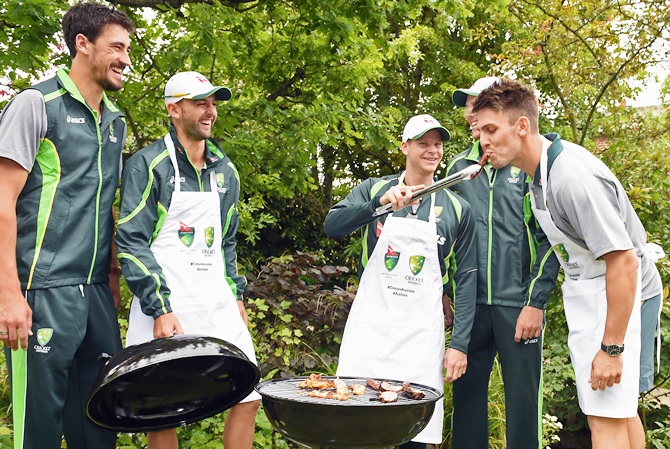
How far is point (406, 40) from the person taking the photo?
908 centimetres

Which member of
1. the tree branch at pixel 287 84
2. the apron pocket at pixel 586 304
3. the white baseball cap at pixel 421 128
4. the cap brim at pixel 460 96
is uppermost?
the tree branch at pixel 287 84

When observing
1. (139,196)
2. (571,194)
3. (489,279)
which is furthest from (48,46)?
(571,194)

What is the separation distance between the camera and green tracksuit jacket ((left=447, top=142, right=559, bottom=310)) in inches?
152

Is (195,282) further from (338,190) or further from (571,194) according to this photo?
(338,190)

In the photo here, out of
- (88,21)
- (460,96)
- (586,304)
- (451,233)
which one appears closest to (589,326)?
(586,304)

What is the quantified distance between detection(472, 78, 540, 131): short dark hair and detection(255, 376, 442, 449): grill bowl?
146cm

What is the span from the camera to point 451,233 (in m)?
3.91

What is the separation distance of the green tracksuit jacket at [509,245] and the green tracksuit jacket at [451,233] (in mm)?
87

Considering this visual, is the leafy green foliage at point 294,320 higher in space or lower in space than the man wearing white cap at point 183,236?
lower

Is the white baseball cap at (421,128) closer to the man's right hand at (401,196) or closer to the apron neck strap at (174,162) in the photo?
the man's right hand at (401,196)

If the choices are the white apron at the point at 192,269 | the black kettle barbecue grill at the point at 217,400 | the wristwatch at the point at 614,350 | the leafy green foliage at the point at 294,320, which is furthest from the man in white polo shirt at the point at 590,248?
the leafy green foliage at the point at 294,320

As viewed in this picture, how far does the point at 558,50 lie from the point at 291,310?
341 centimetres

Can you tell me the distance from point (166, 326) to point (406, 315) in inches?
51.0

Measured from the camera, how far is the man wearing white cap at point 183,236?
3.37m
